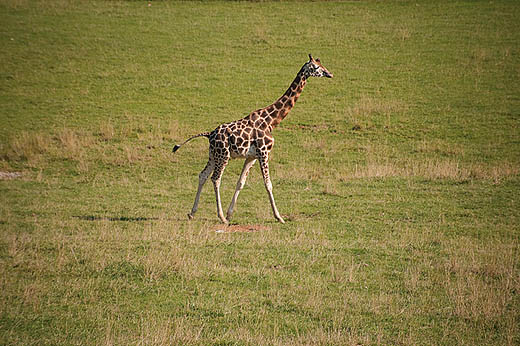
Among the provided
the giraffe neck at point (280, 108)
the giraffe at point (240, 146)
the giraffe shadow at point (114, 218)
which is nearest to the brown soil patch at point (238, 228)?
the giraffe at point (240, 146)

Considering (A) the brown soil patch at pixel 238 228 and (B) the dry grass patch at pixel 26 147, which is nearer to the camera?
(A) the brown soil patch at pixel 238 228

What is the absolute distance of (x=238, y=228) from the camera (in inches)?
498

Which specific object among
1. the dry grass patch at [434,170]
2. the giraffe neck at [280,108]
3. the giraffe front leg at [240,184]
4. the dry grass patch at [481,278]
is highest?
the giraffe neck at [280,108]

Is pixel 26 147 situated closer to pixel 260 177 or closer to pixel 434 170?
pixel 260 177

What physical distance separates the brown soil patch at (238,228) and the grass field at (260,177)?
10 centimetres

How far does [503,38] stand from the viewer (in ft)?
106

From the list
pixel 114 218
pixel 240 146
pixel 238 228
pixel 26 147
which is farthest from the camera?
pixel 26 147

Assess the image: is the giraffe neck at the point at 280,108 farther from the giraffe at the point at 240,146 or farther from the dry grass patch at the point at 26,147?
the dry grass patch at the point at 26,147

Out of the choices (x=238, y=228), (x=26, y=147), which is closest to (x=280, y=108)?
(x=238, y=228)

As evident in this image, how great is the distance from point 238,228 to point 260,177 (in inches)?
245

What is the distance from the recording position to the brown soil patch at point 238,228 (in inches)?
486

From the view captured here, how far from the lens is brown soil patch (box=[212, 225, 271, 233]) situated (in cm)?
1234

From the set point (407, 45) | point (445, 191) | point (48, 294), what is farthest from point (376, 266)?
point (407, 45)

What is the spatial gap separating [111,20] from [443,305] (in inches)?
1310
